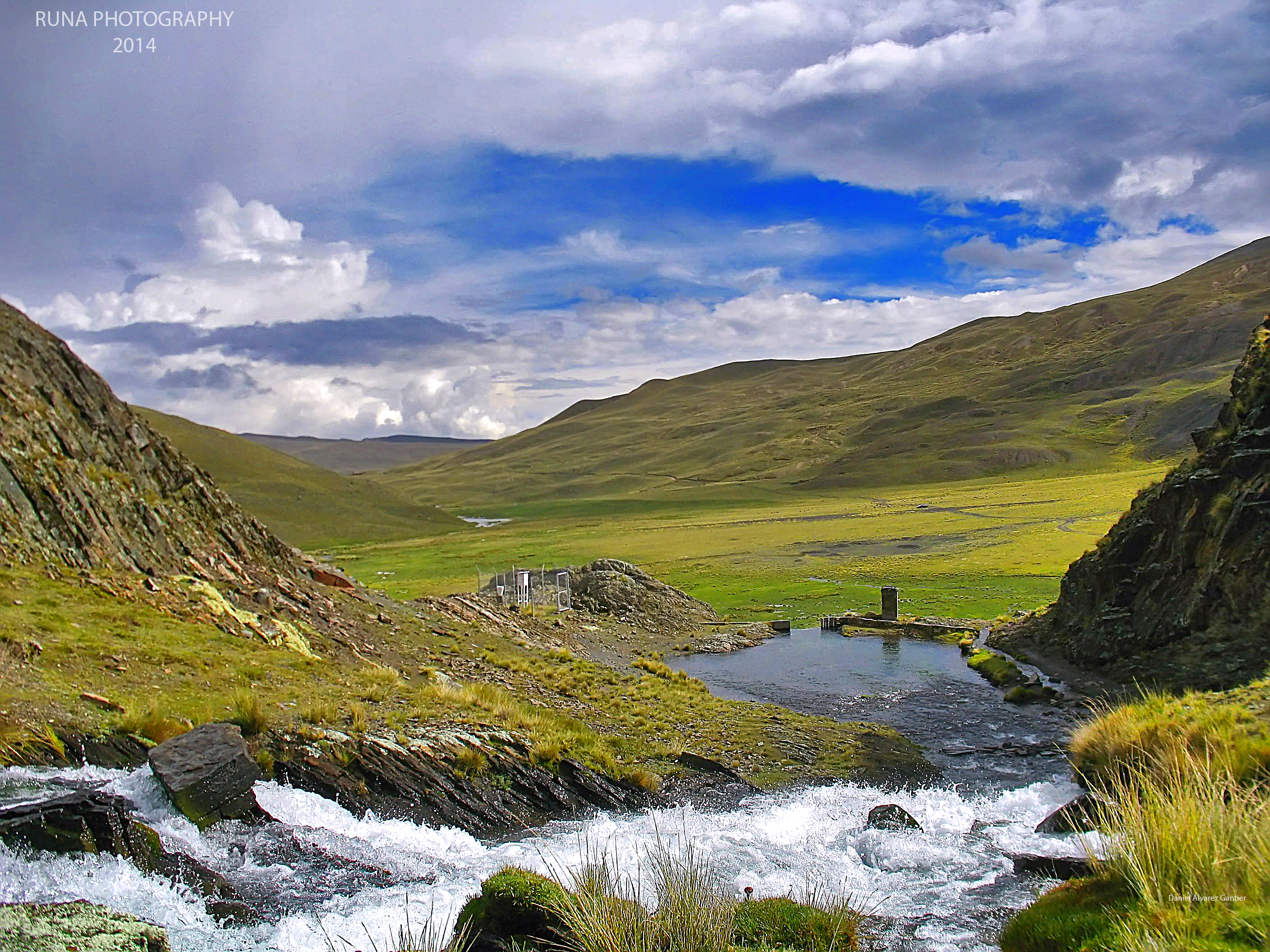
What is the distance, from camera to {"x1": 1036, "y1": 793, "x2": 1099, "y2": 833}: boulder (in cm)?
1417

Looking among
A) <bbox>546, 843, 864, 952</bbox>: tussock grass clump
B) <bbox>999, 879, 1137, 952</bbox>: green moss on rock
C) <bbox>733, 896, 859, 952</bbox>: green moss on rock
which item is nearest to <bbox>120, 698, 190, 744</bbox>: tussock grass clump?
<bbox>546, 843, 864, 952</bbox>: tussock grass clump

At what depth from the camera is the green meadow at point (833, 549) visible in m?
58.0

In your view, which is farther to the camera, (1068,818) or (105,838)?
(1068,818)

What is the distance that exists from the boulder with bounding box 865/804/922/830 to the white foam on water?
0.21 m

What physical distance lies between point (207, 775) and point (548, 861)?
537cm

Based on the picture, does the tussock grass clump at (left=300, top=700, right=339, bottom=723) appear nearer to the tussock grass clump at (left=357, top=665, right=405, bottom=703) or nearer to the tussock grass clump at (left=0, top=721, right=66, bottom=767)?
the tussock grass clump at (left=357, top=665, right=405, bottom=703)

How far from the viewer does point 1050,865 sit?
41.5 ft

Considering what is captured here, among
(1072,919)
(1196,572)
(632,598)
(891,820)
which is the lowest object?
(891,820)

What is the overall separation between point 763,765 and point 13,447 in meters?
22.7

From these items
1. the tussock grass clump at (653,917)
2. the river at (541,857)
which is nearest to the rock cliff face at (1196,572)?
the river at (541,857)

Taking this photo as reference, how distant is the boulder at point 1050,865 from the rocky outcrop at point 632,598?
3615 centimetres

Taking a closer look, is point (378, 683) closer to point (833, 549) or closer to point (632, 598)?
point (632, 598)

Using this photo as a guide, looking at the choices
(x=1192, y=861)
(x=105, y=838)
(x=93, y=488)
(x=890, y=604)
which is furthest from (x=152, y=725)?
(x=890, y=604)

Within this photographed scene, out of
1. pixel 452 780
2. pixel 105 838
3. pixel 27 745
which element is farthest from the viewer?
pixel 452 780
